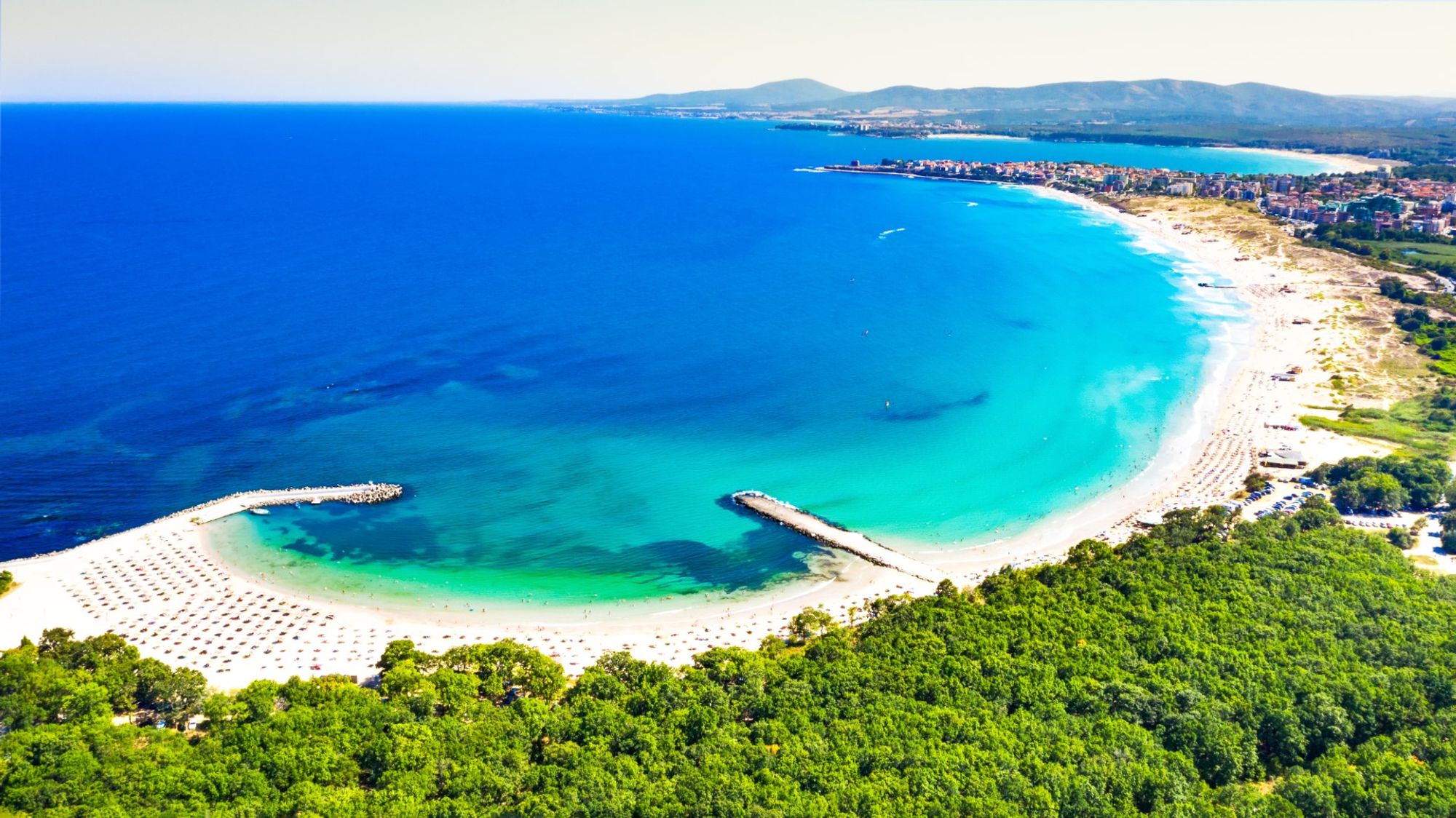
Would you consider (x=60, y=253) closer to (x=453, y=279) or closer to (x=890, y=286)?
(x=453, y=279)

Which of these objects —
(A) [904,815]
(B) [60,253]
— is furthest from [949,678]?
(B) [60,253]

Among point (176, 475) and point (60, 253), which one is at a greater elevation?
point (60, 253)

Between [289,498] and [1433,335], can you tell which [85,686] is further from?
[1433,335]

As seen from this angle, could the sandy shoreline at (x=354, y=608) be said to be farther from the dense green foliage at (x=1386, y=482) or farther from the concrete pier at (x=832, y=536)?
the dense green foliage at (x=1386, y=482)

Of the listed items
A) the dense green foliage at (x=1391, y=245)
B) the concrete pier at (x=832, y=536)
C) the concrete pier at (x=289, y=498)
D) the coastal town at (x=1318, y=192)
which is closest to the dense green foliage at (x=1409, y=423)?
the concrete pier at (x=832, y=536)

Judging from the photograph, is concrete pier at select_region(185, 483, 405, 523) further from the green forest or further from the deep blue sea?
the green forest
